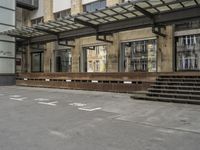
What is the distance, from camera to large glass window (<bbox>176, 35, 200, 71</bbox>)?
55.8 feet

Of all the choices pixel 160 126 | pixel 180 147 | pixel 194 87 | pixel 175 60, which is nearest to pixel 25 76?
pixel 175 60

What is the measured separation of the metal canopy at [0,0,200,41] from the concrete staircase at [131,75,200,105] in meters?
3.45

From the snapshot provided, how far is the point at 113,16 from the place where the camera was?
16.6 m

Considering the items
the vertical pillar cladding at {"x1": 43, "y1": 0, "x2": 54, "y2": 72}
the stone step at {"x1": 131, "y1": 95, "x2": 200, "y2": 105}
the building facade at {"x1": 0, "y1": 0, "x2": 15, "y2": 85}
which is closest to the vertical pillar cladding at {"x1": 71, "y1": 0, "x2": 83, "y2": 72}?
the vertical pillar cladding at {"x1": 43, "y1": 0, "x2": 54, "y2": 72}

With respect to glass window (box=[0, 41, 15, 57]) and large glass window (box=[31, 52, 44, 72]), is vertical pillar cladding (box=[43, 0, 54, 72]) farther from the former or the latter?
glass window (box=[0, 41, 15, 57])

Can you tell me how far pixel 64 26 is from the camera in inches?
786

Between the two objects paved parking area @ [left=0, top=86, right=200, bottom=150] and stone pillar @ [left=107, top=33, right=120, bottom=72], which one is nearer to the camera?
paved parking area @ [left=0, top=86, right=200, bottom=150]

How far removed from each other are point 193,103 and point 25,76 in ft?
54.7

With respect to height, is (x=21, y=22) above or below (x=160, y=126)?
above

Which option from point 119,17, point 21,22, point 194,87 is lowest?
point 194,87

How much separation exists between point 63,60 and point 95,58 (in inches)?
160

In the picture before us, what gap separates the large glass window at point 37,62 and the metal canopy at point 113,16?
5.70 m

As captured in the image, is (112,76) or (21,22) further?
(21,22)

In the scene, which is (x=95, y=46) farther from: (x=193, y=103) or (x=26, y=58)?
(x=193, y=103)
